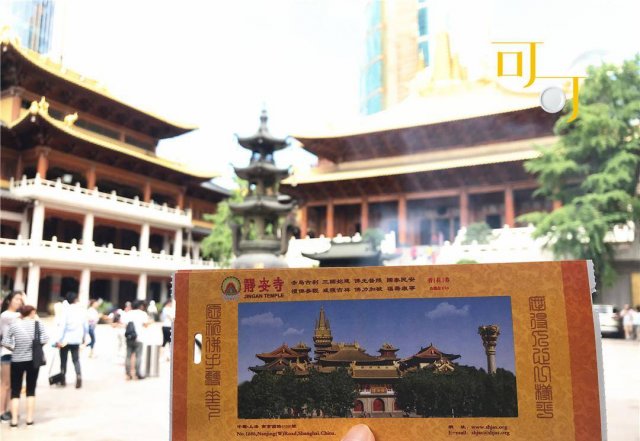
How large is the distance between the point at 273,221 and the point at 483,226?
7.39 metres

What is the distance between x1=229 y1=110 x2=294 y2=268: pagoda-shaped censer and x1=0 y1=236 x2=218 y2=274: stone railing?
741 centimetres

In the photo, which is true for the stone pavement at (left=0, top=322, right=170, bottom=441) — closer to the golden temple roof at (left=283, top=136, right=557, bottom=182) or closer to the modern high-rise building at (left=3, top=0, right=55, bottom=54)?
the golden temple roof at (left=283, top=136, right=557, bottom=182)

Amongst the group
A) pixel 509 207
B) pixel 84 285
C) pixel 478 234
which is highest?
pixel 509 207

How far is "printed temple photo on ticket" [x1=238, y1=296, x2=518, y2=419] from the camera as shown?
73.6 inches

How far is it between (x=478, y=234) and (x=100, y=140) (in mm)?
15442

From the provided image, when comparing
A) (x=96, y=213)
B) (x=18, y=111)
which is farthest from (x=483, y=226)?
(x=18, y=111)

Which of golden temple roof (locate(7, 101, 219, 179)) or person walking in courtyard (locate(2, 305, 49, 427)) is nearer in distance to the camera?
person walking in courtyard (locate(2, 305, 49, 427))

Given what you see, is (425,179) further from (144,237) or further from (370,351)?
(370,351)

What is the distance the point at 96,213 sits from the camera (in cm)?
2072

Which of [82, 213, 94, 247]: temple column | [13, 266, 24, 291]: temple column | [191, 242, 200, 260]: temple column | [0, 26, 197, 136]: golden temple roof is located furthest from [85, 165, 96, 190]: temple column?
[191, 242, 200, 260]: temple column

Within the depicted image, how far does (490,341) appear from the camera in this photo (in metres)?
1.88

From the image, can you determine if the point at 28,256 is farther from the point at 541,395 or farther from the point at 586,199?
the point at 541,395

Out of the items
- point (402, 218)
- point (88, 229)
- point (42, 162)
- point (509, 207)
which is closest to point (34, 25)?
point (42, 162)

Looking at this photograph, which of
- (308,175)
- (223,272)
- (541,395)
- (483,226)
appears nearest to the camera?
(541,395)
